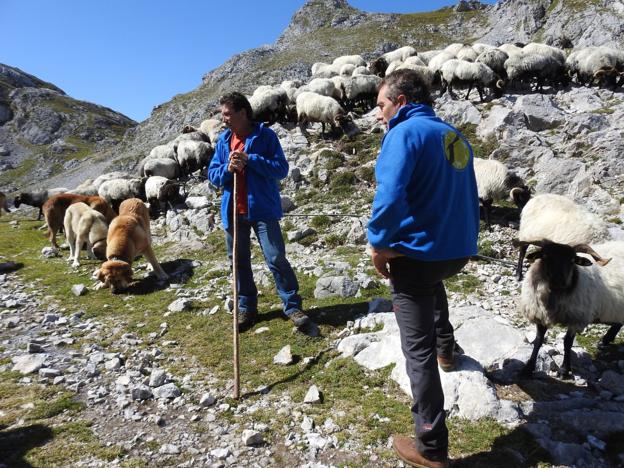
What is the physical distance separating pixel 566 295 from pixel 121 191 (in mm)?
18972

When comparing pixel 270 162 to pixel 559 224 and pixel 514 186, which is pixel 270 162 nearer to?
pixel 559 224

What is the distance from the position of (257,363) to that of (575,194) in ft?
34.7

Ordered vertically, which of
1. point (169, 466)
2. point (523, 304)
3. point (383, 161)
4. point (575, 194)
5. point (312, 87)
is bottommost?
point (169, 466)

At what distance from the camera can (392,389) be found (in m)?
4.48

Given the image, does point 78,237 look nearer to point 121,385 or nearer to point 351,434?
point 121,385

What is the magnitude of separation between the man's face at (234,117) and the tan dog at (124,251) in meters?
5.10

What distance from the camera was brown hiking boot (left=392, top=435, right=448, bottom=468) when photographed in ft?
10.5

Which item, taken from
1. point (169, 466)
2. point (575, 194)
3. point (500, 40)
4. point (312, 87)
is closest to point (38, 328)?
point (169, 466)

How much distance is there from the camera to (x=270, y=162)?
572cm

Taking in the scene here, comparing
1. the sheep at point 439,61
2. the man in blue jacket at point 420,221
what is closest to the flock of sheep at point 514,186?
the sheep at point 439,61

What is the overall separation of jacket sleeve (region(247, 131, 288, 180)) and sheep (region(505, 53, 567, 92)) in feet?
78.5

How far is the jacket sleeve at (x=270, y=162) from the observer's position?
5.66 m

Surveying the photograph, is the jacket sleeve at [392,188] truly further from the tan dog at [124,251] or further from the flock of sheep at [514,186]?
the tan dog at [124,251]

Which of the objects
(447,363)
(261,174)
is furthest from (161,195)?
(447,363)
